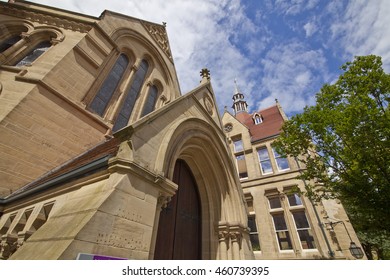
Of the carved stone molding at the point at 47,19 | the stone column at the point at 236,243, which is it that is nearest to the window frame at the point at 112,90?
the carved stone molding at the point at 47,19

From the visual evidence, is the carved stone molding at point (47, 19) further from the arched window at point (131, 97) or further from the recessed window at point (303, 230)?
the recessed window at point (303, 230)

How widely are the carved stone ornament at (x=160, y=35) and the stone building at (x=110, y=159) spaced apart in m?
0.66

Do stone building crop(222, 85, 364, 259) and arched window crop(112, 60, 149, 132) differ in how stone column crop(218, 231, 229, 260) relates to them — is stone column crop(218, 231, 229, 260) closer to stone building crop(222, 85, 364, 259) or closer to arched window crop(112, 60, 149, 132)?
stone building crop(222, 85, 364, 259)

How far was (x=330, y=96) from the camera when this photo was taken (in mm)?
9242

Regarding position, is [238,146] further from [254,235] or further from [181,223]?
→ [181,223]

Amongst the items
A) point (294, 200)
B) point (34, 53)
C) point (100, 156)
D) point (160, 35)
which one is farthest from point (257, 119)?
point (100, 156)

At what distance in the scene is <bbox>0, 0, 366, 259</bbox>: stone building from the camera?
2.66m

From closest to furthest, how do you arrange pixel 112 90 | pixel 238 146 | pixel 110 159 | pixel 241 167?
pixel 110 159, pixel 112 90, pixel 241 167, pixel 238 146

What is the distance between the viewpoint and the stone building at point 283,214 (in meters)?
11.0

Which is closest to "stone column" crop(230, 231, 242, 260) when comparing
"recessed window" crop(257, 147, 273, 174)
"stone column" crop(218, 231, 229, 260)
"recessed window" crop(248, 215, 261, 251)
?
"stone column" crop(218, 231, 229, 260)

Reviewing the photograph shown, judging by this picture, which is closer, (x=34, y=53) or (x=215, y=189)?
(x=215, y=189)

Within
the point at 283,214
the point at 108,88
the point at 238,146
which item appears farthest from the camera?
the point at 238,146

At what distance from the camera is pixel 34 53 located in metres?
7.70

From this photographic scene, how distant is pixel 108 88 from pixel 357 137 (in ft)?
33.8
